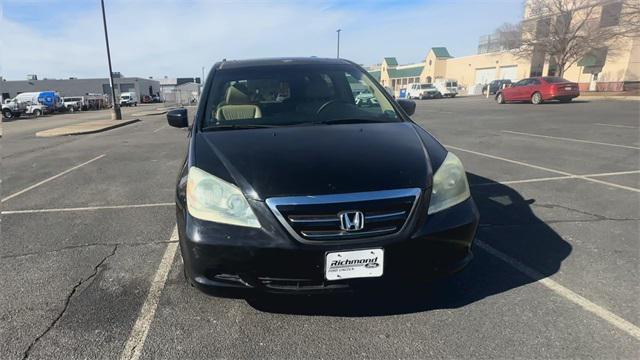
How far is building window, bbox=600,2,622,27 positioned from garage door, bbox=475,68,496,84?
18531mm

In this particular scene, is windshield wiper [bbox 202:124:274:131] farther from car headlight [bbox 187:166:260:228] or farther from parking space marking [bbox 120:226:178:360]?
parking space marking [bbox 120:226:178:360]

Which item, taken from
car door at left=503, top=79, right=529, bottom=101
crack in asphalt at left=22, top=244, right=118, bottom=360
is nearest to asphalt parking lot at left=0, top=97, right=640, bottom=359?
crack in asphalt at left=22, top=244, right=118, bottom=360

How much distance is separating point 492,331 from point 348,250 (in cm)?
107

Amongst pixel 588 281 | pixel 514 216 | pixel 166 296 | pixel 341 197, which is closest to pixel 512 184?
pixel 514 216

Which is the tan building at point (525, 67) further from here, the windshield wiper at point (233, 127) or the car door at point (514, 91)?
the windshield wiper at point (233, 127)

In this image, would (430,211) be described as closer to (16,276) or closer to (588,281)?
(588,281)

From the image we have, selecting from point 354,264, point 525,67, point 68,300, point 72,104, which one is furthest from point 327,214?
point 525,67

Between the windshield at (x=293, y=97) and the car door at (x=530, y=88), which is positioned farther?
the car door at (x=530, y=88)

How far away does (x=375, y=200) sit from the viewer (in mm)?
2160

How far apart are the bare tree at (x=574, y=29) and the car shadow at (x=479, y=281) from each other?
38.4 m

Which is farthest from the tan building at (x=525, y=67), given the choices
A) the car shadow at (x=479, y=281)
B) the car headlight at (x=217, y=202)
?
the car headlight at (x=217, y=202)

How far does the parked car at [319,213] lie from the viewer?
2131 millimetres

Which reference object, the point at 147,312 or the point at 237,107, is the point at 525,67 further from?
the point at 147,312

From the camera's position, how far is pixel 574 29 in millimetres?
35406
